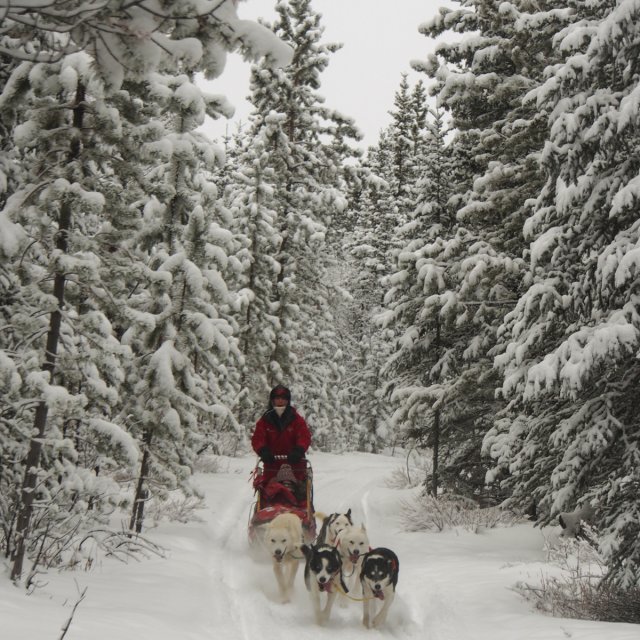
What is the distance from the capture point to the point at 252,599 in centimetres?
727

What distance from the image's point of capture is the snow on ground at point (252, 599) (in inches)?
214

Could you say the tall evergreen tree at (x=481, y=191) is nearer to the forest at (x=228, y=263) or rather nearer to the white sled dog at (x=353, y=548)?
the forest at (x=228, y=263)

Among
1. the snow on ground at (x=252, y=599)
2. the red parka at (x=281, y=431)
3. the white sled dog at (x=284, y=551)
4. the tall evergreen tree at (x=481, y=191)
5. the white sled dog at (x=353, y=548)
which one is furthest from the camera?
the tall evergreen tree at (x=481, y=191)

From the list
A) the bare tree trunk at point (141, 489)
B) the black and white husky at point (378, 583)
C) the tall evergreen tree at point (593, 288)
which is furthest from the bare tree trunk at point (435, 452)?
the black and white husky at point (378, 583)

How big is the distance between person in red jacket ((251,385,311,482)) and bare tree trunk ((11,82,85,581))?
179 inches

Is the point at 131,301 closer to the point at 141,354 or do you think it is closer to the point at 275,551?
the point at 141,354

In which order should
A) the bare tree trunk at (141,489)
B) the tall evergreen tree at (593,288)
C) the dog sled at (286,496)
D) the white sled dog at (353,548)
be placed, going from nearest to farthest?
the tall evergreen tree at (593,288)
the white sled dog at (353,548)
the dog sled at (286,496)
the bare tree trunk at (141,489)

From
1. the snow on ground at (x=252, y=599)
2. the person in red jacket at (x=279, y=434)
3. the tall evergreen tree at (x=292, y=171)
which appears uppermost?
the tall evergreen tree at (x=292, y=171)

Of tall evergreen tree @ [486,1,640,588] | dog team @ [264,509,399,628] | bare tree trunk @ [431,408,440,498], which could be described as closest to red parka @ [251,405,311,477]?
dog team @ [264,509,399,628]

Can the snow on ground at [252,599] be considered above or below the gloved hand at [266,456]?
below

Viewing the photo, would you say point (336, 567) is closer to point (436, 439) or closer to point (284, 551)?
point (284, 551)

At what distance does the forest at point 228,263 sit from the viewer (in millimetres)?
6137

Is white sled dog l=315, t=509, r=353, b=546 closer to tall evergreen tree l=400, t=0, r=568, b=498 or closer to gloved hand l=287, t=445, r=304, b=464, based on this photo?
gloved hand l=287, t=445, r=304, b=464

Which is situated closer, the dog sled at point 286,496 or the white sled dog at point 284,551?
the white sled dog at point 284,551
